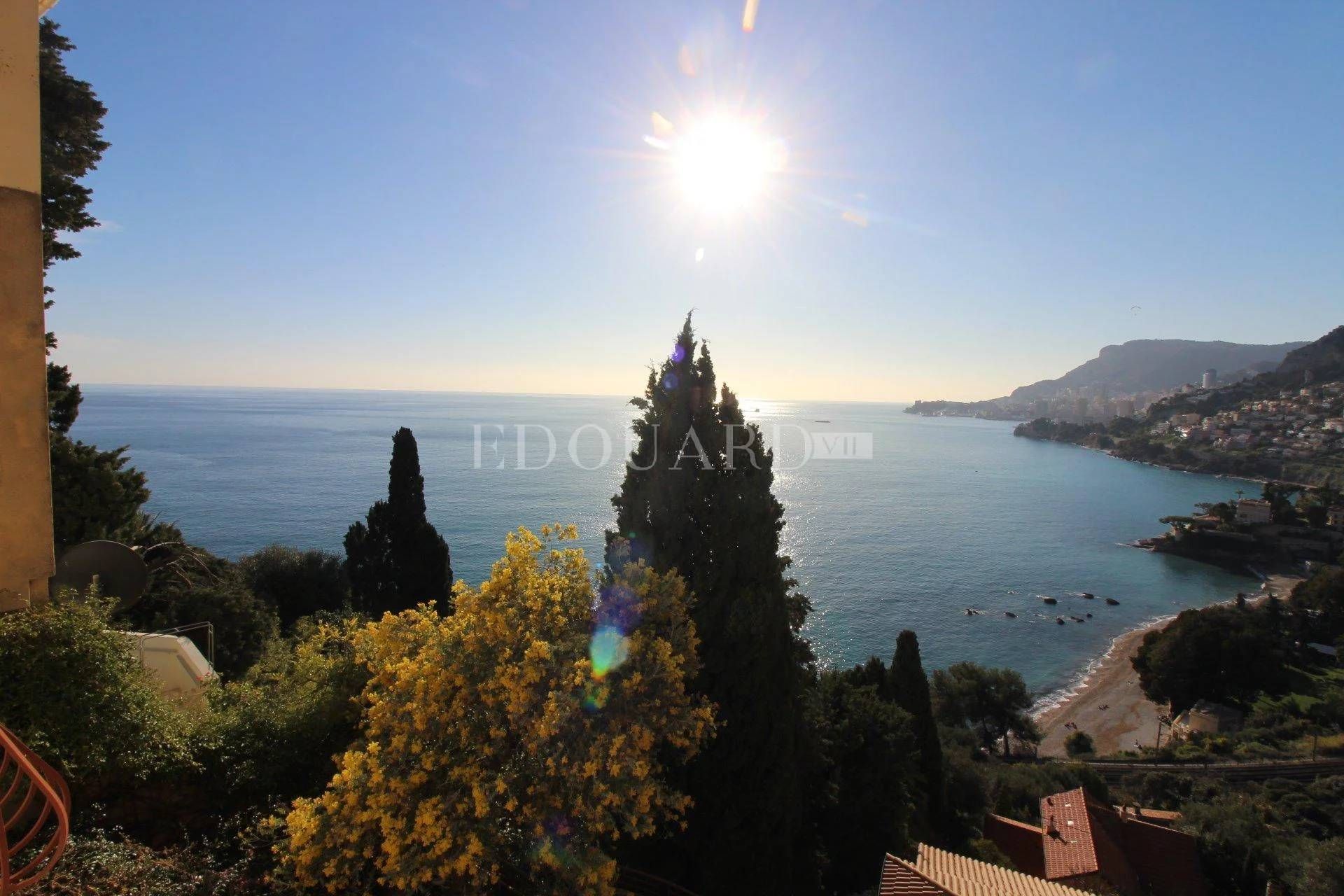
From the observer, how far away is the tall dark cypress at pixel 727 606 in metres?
6.43

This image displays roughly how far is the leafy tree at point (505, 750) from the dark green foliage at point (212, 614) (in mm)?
8995

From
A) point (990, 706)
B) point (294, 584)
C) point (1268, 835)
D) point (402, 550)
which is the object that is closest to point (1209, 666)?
point (990, 706)

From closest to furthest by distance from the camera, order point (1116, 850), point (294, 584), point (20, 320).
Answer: point (20, 320) → point (1116, 850) → point (294, 584)

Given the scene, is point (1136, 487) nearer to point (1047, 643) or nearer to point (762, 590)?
point (1047, 643)

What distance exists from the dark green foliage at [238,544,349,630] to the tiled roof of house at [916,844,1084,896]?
55.6 ft

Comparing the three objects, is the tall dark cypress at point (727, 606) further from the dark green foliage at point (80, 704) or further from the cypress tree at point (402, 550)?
the cypress tree at point (402, 550)

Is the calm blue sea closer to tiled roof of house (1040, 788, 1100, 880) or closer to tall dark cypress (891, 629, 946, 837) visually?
tall dark cypress (891, 629, 946, 837)

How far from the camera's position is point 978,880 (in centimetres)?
698

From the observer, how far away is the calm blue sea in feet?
107

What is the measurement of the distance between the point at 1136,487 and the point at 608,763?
296 feet

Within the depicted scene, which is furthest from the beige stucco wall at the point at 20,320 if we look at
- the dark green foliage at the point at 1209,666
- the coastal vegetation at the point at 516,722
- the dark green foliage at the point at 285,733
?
the dark green foliage at the point at 1209,666

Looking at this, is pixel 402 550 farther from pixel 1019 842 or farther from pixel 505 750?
pixel 1019 842

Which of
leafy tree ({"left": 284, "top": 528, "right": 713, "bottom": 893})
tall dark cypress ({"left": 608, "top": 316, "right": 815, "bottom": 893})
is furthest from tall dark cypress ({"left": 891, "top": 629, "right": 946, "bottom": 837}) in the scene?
leafy tree ({"left": 284, "top": 528, "right": 713, "bottom": 893})

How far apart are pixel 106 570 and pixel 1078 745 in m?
28.7
